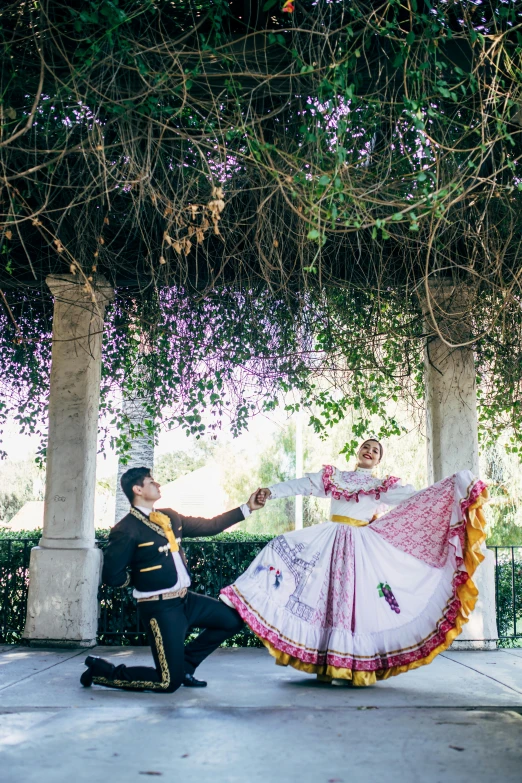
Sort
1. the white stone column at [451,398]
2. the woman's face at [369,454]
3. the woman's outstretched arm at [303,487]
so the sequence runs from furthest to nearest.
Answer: the white stone column at [451,398] < the woman's face at [369,454] < the woman's outstretched arm at [303,487]

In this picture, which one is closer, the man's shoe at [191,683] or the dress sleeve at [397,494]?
the man's shoe at [191,683]

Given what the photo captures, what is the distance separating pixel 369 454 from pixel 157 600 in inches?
83.4

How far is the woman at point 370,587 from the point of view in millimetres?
5379

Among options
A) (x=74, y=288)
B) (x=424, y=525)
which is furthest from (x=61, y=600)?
(x=424, y=525)

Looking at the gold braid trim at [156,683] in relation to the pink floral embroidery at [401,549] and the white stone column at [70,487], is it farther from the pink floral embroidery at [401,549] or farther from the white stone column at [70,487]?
the white stone column at [70,487]

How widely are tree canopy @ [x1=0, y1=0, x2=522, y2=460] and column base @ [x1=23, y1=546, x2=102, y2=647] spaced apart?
2.34 metres

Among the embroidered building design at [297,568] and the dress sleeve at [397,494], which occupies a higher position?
the dress sleeve at [397,494]

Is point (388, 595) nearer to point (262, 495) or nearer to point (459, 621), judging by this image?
point (459, 621)

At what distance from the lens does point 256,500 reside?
5.77 meters

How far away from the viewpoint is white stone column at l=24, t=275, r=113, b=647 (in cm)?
729

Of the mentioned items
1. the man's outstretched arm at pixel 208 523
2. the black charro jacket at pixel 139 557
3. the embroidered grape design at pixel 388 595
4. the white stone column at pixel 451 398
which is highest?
the white stone column at pixel 451 398

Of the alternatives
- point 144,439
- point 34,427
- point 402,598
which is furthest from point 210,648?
point 144,439

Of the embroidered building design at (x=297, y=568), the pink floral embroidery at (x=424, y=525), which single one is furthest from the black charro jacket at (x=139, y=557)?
the pink floral embroidery at (x=424, y=525)

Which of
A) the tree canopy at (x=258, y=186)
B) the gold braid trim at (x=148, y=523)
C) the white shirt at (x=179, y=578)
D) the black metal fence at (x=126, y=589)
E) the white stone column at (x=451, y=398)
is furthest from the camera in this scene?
the black metal fence at (x=126, y=589)
